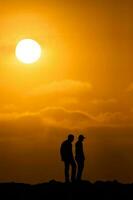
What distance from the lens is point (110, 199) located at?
35.8 meters

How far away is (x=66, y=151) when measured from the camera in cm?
3797

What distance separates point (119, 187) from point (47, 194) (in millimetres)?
4524

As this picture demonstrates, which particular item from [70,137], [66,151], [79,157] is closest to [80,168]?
[79,157]

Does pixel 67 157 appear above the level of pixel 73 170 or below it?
above

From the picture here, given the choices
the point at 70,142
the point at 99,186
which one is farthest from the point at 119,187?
the point at 70,142

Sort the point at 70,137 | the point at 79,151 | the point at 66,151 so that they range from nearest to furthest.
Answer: the point at 70,137 < the point at 66,151 < the point at 79,151

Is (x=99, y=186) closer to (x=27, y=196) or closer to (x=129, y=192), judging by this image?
(x=129, y=192)

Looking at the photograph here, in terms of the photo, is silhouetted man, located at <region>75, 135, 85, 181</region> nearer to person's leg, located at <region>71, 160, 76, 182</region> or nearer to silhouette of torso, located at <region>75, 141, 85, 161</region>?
silhouette of torso, located at <region>75, 141, 85, 161</region>

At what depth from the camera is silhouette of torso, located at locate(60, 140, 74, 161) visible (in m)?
37.9

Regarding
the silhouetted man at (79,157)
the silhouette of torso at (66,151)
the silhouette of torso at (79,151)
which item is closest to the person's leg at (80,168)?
the silhouetted man at (79,157)

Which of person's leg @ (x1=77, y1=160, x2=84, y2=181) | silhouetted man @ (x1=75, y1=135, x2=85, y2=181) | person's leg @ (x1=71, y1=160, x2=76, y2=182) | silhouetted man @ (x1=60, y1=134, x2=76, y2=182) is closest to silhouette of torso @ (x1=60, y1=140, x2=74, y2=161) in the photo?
silhouetted man @ (x1=60, y1=134, x2=76, y2=182)

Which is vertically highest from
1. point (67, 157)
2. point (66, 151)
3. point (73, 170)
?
point (66, 151)

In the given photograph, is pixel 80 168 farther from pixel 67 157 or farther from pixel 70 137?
pixel 70 137

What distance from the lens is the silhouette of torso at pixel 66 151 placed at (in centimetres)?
3788
